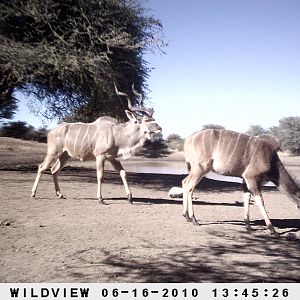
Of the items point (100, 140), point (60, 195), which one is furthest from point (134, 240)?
point (100, 140)

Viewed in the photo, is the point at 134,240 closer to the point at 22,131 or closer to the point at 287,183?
the point at 287,183

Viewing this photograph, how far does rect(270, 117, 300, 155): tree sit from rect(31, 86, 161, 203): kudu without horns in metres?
3.34

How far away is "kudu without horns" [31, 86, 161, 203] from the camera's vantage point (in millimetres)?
6402

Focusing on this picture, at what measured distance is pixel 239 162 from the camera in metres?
5.07

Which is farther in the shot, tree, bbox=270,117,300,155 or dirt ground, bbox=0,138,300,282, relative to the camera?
tree, bbox=270,117,300,155

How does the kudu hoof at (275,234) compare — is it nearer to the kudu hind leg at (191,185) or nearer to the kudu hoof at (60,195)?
the kudu hind leg at (191,185)

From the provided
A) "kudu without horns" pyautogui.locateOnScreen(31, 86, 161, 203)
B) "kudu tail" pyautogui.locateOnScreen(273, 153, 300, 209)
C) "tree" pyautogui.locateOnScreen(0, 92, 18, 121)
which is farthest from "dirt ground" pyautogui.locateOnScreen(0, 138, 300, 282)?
"tree" pyautogui.locateOnScreen(0, 92, 18, 121)

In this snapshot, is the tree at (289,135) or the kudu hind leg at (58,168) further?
the tree at (289,135)

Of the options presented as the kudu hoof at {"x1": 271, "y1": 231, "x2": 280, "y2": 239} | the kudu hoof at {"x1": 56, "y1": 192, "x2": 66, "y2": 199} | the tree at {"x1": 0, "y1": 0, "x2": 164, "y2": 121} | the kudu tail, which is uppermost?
the tree at {"x1": 0, "y1": 0, "x2": 164, "y2": 121}

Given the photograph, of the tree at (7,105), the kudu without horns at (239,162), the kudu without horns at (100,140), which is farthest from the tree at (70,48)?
the kudu without horns at (239,162)

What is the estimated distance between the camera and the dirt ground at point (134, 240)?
311cm

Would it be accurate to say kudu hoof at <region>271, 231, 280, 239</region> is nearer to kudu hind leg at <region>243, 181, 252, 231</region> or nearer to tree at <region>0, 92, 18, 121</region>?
kudu hind leg at <region>243, 181, 252, 231</region>

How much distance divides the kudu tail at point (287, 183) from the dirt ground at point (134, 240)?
50 centimetres

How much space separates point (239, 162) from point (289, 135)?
4452 mm
